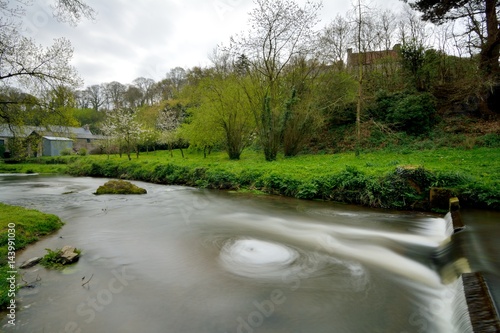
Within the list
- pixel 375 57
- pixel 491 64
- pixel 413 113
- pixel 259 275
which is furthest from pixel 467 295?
pixel 375 57

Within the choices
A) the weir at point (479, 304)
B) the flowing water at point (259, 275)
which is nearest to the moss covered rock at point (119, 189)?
the flowing water at point (259, 275)

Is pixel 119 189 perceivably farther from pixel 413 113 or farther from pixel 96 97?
pixel 96 97

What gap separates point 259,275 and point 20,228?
5.73 m

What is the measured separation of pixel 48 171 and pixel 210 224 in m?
28.3

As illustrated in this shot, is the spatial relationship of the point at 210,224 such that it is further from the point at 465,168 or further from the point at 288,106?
the point at 288,106

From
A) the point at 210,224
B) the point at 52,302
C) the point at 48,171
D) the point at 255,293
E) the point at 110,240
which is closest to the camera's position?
the point at 52,302

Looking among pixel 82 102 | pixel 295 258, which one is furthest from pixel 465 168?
pixel 82 102

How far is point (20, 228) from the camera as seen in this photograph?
657 centimetres

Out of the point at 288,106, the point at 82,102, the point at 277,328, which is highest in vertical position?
the point at 82,102

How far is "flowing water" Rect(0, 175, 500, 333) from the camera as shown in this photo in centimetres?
371

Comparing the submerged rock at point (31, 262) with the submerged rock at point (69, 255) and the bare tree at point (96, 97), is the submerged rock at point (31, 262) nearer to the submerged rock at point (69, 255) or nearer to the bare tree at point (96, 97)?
the submerged rock at point (69, 255)

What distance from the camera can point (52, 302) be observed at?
4.05m

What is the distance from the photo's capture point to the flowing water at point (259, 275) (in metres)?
3.71

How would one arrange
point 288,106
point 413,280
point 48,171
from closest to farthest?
point 413,280 < point 288,106 < point 48,171
